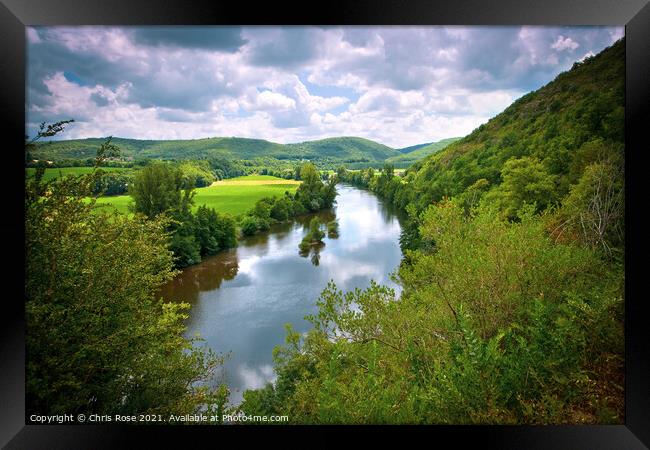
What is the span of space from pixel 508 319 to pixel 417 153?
2.78 meters

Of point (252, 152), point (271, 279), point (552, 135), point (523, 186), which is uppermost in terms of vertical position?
point (552, 135)

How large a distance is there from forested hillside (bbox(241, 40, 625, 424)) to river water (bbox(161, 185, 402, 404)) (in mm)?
738

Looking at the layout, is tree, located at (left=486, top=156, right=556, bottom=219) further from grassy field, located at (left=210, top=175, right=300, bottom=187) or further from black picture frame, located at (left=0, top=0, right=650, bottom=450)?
grassy field, located at (left=210, top=175, right=300, bottom=187)

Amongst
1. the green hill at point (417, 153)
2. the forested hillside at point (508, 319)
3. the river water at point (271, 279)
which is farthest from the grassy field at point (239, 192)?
the forested hillside at point (508, 319)

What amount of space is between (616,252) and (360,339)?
2087mm

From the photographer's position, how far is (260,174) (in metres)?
5.27

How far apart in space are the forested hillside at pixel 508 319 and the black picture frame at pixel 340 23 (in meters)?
0.10

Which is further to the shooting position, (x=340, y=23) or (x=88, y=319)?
(x=88, y=319)

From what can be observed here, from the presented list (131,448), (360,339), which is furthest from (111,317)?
(360,339)

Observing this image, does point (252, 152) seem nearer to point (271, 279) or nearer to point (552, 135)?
point (271, 279)

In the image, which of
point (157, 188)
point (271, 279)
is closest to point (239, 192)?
point (157, 188)

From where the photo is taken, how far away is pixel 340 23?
8.39 ft

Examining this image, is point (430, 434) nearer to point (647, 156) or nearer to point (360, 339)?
point (360, 339)

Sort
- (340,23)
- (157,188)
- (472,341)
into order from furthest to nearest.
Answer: (157,188) < (340,23) < (472,341)
